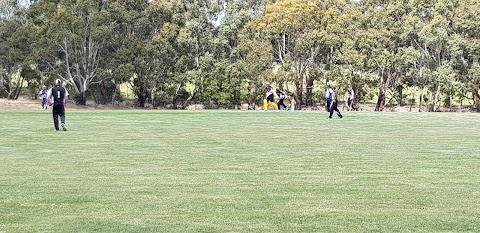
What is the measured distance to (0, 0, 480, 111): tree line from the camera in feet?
230

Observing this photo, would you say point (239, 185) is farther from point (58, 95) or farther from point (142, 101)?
point (142, 101)

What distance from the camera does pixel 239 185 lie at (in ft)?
41.8

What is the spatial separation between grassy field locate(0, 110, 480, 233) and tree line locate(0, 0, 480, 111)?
48981 mm

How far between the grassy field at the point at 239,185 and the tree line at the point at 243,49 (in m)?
49.0

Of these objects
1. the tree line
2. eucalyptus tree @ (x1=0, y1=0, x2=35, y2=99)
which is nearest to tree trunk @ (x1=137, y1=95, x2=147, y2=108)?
the tree line

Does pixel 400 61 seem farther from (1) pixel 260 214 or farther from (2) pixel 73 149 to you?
(1) pixel 260 214

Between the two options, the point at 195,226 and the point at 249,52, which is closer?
the point at 195,226

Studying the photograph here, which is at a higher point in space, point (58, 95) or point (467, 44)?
point (467, 44)

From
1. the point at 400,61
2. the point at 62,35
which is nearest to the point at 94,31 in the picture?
the point at 62,35

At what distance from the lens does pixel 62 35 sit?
6831 centimetres

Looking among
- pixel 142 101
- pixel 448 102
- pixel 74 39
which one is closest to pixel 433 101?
pixel 448 102

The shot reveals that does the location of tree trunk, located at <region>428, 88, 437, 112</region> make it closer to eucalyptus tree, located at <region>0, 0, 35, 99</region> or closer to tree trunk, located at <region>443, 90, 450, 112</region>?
tree trunk, located at <region>443, 90, 450, 112</region>

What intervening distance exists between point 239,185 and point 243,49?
62.5 meters

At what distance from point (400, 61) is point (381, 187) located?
61.4 m
